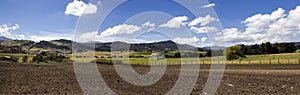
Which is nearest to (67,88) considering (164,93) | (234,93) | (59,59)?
(164,93)

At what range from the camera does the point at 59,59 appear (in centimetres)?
4469

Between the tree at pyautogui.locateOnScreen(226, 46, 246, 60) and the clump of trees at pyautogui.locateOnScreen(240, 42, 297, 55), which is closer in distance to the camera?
the tree at pyautogui.locateOnScreen(226, 46, 246, 60)

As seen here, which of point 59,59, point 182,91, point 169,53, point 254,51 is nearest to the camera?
point 182,91

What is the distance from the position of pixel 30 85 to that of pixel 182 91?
5.44m

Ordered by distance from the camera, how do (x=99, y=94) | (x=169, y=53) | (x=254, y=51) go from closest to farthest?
(x=99, y=94) < (x=169, y=53) < (x=254, y=51)

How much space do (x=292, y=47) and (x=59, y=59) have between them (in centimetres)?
8082

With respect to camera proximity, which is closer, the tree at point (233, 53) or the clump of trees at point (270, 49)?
the tree at point (233, 53)

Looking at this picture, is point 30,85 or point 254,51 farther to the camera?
point 254,51

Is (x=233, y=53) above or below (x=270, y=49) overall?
below

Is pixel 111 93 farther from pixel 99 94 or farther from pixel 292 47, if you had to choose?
pixel 292 47

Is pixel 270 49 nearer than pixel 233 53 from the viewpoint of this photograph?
No

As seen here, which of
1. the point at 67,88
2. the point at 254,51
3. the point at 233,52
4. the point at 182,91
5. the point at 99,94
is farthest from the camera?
the point at 254,51

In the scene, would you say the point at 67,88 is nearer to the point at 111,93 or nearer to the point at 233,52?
the point at 111,93

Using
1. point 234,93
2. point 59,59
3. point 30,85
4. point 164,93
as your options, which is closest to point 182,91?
Result: point 164,93
